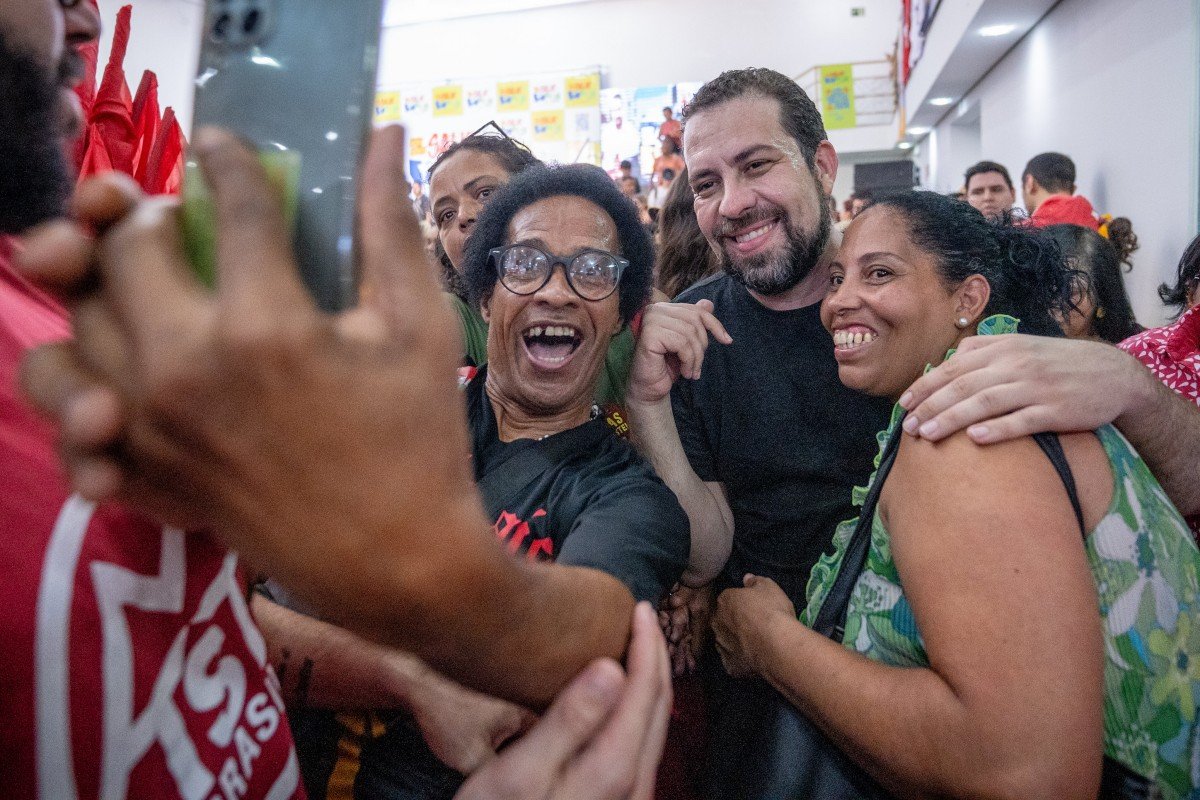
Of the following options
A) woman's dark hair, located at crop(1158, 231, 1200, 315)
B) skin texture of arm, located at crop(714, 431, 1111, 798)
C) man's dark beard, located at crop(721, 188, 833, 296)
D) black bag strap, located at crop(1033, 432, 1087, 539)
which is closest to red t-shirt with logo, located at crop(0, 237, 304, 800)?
skin texture of arm, located at crop(714, 431, 1111, 798)

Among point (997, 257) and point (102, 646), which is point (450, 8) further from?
point (102, 646)

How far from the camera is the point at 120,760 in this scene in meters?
0.53

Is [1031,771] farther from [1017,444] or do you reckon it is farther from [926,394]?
[926,394]

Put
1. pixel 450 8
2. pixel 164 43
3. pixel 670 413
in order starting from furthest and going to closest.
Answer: pixel 450 8, pixel 164 43, pixel 670 413

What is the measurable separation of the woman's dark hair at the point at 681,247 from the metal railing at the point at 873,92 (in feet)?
33.6

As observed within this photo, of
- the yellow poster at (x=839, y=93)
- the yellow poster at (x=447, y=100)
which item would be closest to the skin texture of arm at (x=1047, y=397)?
the yellow poster at (x=839, y=93)

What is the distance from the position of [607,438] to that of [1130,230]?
184 inches

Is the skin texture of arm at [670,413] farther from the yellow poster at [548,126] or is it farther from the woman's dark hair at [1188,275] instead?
the yellow poster at [548,126]

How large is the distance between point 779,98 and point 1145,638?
1.82 meters

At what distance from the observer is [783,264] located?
2203 millimetres

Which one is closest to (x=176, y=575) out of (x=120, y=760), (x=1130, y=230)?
(x=120, y=760)

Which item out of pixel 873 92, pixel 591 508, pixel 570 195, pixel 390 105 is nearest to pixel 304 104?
pixel 591 508

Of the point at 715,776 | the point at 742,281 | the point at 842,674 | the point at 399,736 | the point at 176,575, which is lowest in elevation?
the point at 715,776

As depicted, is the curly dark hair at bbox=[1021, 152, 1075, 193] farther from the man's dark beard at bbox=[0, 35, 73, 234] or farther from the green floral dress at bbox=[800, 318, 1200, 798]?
the man's dark beard at bbox=[0, 35, 73, 234]
